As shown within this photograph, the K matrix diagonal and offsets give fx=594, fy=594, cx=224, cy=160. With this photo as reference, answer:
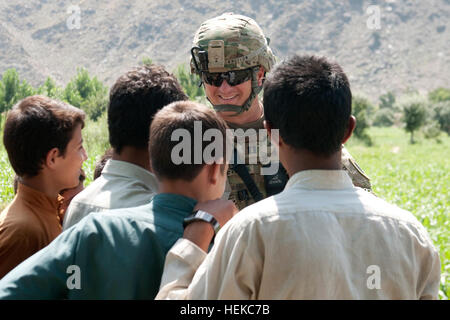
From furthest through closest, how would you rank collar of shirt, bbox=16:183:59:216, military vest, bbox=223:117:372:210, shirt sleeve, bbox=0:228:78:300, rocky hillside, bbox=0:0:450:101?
rocky hillside, bbox=0:0:450:101
military vest, bbox=223:117:372:210
collar of shirt, bbox=16:183:59:216
shirt sleeve, bbox=0:228:78:300

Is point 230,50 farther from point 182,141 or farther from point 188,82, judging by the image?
point 188,82

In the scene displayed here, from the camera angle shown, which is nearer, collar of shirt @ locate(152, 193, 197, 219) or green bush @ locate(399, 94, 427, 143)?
collar of shirt @ locate(152, 193, 197, 219)

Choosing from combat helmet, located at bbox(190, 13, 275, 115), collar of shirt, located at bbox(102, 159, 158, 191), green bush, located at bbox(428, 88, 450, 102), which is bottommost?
green bush, located at bbox(428, 88, 450, 102)

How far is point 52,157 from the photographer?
2605mm

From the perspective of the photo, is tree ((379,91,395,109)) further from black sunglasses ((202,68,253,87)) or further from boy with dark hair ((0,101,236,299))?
boy with dark hair ((0,101,236,299))

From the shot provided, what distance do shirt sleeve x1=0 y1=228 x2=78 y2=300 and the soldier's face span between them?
69.3 inches

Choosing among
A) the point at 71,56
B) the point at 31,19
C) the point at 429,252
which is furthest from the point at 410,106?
the point at 31,19

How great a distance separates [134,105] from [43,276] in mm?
827

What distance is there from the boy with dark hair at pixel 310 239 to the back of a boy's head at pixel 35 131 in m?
0.92

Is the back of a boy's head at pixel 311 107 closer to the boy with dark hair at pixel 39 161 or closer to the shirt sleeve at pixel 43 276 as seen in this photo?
the shirt sleeve at pixel 43 276

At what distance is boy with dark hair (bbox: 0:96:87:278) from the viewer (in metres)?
2.49

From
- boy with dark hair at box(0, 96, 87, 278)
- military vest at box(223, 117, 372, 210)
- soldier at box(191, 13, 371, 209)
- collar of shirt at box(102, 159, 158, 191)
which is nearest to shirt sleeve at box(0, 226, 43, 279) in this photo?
boy with dark hair at box(0, 96, 87, 278)

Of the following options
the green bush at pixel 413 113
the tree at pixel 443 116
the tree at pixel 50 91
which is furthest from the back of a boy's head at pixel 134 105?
the tree at pixel 443 116

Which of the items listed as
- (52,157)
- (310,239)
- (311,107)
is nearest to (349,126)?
(311,107)
